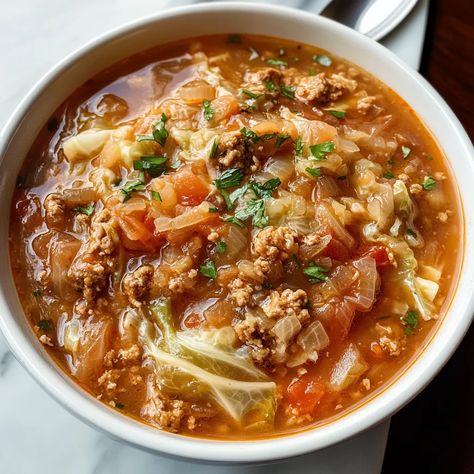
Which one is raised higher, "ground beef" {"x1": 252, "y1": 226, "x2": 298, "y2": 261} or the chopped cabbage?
"ground beef" {"x1": 252, "y1": 226, "x2": 298, "y2": 261}

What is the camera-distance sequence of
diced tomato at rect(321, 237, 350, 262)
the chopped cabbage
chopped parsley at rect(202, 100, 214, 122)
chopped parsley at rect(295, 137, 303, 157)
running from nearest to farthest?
1. the chopped cabbage
2. diced tomato at rect(321, 237, 350, 262)
3. chopped parsley at rect(295, 137, 303, 157)
4. chopped parsley at rect(202, 100, 214, 122)

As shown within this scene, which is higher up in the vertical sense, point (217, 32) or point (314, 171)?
point (217, 32)

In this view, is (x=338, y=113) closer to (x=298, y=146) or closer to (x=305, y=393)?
(x=298, y=146)

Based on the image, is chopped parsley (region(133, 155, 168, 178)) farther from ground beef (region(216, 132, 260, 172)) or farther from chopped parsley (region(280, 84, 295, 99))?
chopped parsley (region(280, 84, 295, 99))

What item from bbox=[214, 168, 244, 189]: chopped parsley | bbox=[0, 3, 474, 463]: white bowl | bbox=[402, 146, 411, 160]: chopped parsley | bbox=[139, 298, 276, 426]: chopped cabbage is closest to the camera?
bbox=[0, 3, 474, 463]: white bowl

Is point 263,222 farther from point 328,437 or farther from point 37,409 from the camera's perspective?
point 37,409

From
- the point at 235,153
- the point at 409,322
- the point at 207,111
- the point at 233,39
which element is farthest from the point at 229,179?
the point at 409,322

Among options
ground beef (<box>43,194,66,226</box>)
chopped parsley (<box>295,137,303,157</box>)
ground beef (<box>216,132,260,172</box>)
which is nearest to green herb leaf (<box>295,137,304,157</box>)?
chopped parsley (<box>295,137,303,157</box>)

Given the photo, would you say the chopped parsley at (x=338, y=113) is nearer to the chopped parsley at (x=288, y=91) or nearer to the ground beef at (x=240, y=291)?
the chopped parsley at (x=288, y=91)
